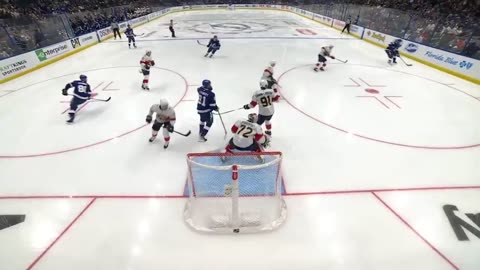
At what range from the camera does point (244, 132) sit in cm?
422

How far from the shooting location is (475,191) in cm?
420

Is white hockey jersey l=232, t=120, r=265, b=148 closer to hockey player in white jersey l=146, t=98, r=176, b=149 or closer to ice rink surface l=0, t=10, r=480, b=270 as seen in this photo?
ice rink surface l=0, t=10, r=480, b=270

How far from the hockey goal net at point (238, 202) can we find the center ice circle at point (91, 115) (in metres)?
3.00

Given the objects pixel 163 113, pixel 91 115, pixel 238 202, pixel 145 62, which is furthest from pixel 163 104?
pixel 145 62

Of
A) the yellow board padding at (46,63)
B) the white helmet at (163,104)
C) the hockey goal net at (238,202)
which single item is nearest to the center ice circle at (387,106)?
the hockey goal net at (238,202)

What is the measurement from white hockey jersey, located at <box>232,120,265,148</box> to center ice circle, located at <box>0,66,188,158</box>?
2856 mm

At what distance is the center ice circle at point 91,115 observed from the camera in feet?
17.7

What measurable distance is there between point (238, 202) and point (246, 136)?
122 cm

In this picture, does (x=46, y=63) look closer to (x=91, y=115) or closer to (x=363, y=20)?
(x=91, y=115)

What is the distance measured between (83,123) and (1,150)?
61.9 inches

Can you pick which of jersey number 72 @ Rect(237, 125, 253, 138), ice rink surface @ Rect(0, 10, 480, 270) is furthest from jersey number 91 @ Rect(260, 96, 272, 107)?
jersey number 72 @ Rect(237, 125, 253, 138)

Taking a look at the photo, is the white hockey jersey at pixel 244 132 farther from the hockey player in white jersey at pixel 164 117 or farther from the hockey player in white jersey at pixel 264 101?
the hockey player in white jersey at pixel 164 117

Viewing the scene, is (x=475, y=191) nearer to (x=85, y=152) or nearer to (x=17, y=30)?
(x=85, y=152)

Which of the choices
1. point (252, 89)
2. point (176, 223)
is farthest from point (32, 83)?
point (176, 223)
